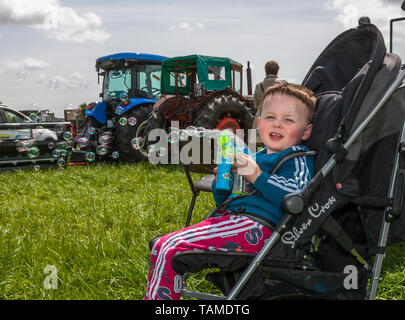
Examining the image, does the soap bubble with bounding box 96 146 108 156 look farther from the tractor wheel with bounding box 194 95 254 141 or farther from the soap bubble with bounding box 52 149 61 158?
the tractor wheel with bounding box 194 95 254 141

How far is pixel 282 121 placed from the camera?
86.3 inches

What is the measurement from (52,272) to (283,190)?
5.97 ft

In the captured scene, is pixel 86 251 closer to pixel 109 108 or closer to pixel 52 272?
pixel 52 272

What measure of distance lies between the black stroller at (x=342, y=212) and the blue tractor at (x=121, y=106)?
6377 mm

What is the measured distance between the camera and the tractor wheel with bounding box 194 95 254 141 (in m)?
7.62

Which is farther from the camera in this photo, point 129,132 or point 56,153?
point 129,132

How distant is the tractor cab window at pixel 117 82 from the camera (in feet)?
29.4

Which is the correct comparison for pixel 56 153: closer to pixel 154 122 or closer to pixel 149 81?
pixel 154 122

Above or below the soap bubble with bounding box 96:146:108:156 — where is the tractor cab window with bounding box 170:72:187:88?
above

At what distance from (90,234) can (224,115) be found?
194 inches

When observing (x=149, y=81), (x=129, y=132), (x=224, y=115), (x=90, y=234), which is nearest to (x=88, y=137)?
(x=129, y=132)

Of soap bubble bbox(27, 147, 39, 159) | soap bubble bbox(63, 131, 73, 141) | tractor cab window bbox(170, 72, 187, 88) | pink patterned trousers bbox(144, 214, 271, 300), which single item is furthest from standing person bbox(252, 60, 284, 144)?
pink patterned trousers bbox(144, 214, 271, 300)

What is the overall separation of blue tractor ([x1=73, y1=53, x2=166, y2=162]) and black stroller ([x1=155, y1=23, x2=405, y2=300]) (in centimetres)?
638

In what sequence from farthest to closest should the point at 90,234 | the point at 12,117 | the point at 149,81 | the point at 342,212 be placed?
1. the point at 12,117
2. the point at 149,81
3. the point at 90,234
4. the point at 342,212
